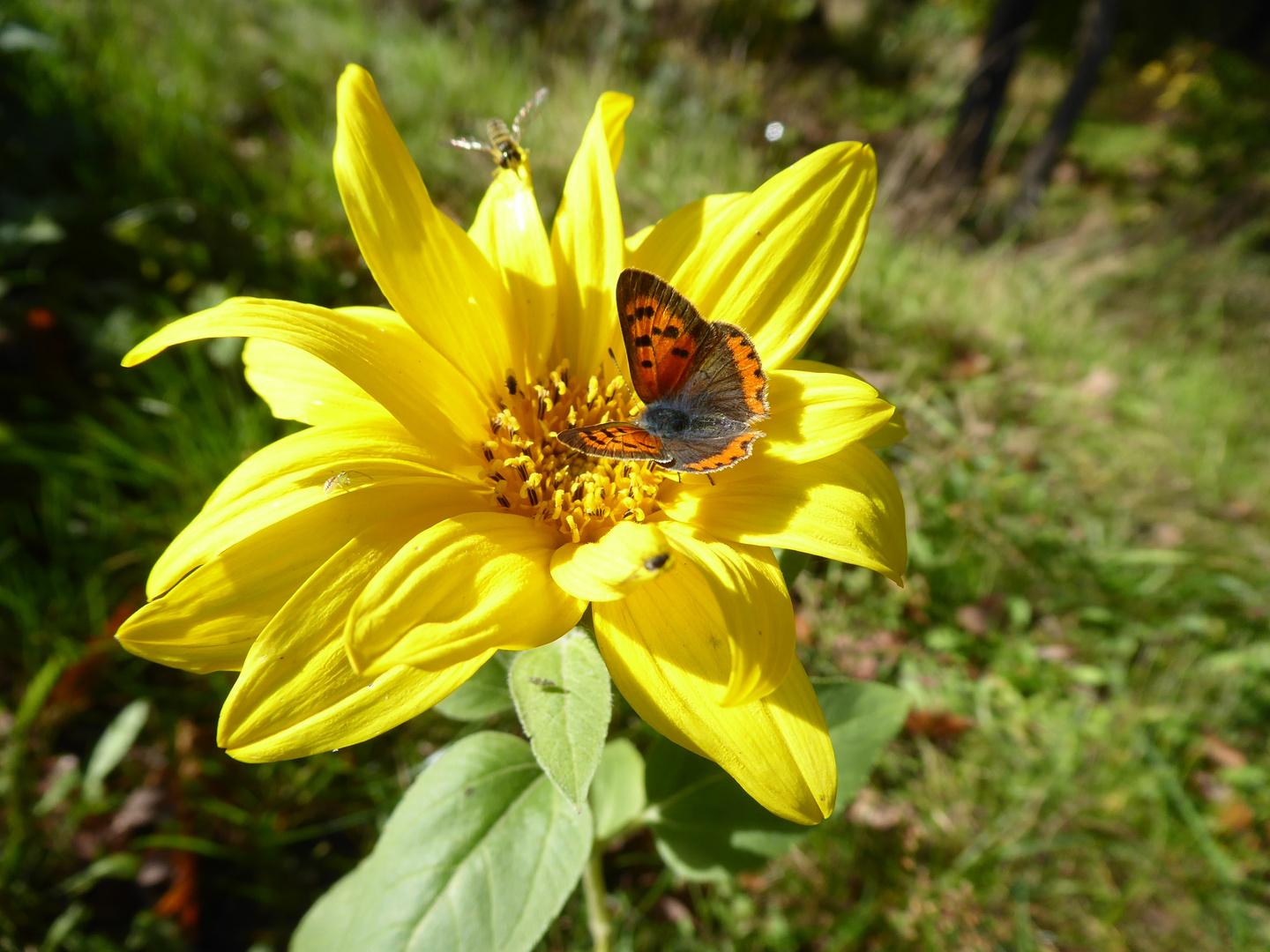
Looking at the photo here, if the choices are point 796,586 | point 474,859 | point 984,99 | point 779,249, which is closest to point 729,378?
point 779,249

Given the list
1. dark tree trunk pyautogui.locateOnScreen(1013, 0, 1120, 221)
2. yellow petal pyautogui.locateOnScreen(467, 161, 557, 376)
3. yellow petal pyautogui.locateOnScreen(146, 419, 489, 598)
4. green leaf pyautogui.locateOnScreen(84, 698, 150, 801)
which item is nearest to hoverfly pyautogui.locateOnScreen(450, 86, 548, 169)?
yellow petal pyautogui.locateOnScreen(467, 161, 557, 376)

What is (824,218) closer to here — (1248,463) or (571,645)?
(571,645)

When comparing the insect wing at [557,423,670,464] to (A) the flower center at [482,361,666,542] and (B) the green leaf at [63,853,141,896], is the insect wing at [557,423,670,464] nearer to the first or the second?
(A) the flower center at [482,361,666,542]

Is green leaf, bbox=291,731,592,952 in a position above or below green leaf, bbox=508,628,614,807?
below

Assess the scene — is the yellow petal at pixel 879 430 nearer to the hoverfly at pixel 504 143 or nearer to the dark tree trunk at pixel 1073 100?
the hoverfly at pixel 504 143

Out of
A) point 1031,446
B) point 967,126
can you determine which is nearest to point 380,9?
point 967,126

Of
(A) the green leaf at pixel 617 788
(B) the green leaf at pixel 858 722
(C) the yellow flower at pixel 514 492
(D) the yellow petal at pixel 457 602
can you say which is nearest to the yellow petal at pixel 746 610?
(C) the yellow flower at pixel 514 492
